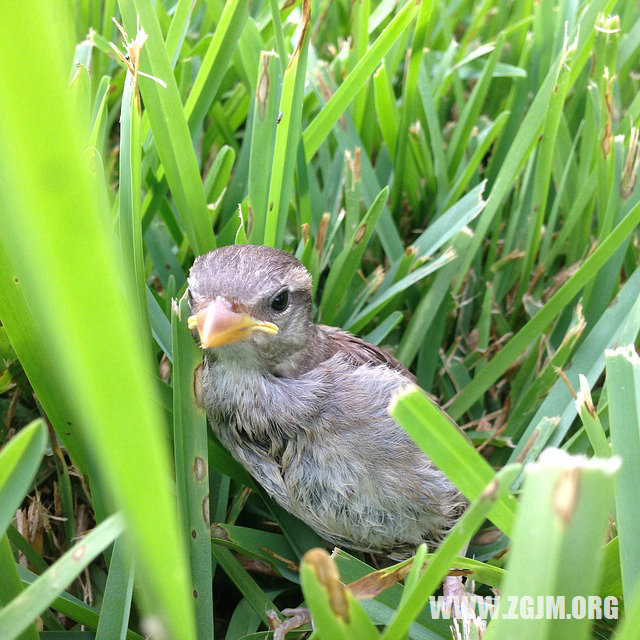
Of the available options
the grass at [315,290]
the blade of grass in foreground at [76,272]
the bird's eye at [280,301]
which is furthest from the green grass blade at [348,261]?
the blade of grass in foreground at [76,272]

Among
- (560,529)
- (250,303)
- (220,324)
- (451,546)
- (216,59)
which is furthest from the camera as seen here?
(216,59)

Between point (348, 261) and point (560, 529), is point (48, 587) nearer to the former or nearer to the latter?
point (560, 529)

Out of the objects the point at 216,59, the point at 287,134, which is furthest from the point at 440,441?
the point at 216,59

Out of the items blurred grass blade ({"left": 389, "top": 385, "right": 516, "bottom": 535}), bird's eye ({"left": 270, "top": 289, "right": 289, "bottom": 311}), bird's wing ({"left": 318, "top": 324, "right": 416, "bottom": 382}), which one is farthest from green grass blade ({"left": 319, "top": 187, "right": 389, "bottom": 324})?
blurred grass blade ({"left": 389, "top": 385, "right": 516, "bottom": 535})

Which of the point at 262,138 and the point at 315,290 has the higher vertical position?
the point at 262,138

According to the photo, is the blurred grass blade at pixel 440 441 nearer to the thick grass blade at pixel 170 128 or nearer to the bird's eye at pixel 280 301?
the bird's eye at pixel 280 301

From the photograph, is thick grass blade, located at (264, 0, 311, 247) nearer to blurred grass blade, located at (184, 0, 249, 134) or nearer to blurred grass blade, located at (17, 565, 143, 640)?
blurred grass blade, located at (184, 0, 249, 134)

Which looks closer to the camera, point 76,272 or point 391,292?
point 76,272
